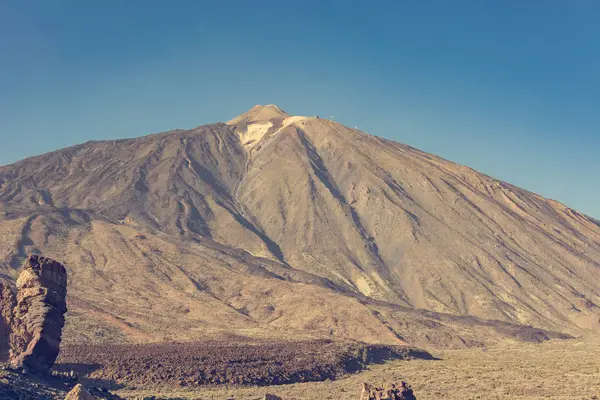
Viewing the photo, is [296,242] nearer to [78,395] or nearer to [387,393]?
[387,393]

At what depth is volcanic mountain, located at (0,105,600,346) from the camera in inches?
3816

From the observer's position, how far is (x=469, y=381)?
53062 mm

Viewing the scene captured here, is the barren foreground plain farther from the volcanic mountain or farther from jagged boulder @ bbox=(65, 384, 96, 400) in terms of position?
the volcanic mountain

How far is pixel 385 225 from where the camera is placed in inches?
5891

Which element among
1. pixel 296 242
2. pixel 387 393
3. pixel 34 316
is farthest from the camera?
pixel 296 242

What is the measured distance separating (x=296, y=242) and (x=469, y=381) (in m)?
90.5

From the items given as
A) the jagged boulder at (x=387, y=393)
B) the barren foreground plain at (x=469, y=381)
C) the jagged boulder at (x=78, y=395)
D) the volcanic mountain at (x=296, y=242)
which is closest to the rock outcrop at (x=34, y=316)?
the barren foreground plain at (x=469, y=381)

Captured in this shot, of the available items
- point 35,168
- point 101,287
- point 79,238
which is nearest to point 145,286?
point 101,287

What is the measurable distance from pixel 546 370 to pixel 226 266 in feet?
225

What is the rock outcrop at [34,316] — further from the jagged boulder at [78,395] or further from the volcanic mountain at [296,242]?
the volcanic mountain at [296,242]

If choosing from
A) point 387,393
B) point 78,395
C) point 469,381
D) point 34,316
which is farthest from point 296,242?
point 78,395

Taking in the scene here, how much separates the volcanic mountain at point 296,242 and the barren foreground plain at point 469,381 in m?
23.6

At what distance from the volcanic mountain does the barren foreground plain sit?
23.6 meters

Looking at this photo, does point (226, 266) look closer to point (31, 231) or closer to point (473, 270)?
point (31, 231)
